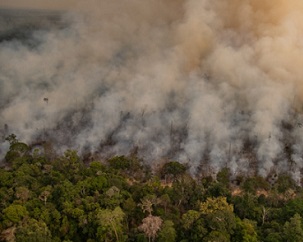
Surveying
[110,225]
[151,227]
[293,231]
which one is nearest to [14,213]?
[110,225]

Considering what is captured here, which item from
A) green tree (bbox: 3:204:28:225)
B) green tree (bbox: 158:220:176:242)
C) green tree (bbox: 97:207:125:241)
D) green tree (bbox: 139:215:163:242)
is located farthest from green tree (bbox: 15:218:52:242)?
green tree (bbox: 158:220:176:242)

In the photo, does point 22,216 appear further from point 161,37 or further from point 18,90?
point 161,37

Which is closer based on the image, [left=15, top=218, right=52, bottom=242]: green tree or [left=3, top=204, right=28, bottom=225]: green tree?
[left=15, top=218, right=52, bottom=242]: green tree

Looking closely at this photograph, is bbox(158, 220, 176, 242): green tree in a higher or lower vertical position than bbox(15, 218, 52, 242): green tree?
lower

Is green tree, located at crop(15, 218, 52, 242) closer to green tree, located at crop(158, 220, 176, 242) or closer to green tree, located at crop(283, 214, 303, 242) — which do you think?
green tree, located at crop(158, 220, 176, 242)

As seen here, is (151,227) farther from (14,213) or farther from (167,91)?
(167,91)

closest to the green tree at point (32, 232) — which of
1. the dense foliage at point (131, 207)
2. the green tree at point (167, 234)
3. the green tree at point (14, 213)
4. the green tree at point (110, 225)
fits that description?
the dense foliage at point (131, 207)

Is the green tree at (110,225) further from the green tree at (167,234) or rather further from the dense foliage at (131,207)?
A: the green tree at (167,234)

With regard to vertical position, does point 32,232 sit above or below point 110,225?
above

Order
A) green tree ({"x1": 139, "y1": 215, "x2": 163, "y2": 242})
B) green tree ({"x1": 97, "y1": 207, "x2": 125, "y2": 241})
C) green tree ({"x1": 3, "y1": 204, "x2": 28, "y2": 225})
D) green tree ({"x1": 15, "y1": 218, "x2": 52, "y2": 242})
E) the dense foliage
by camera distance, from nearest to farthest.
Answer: green tree ({"x1": 15, "y1": 218, "x2": 52, "y2": 242}) < green tree ({"x1": 139, "y1": 215, "x2": 163, "y2": 242}) < the dense foliage < green tree ({"x1": 97, "y1": 207, "x2": 125, "y2": 241}) < green tree ({"x1": 3, "y1": 204, "x2": 28, "y2": 225})

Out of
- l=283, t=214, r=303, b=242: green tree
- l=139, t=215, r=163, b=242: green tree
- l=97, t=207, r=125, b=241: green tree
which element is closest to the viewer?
l=139, t=215, r=163, b=242: green tree
